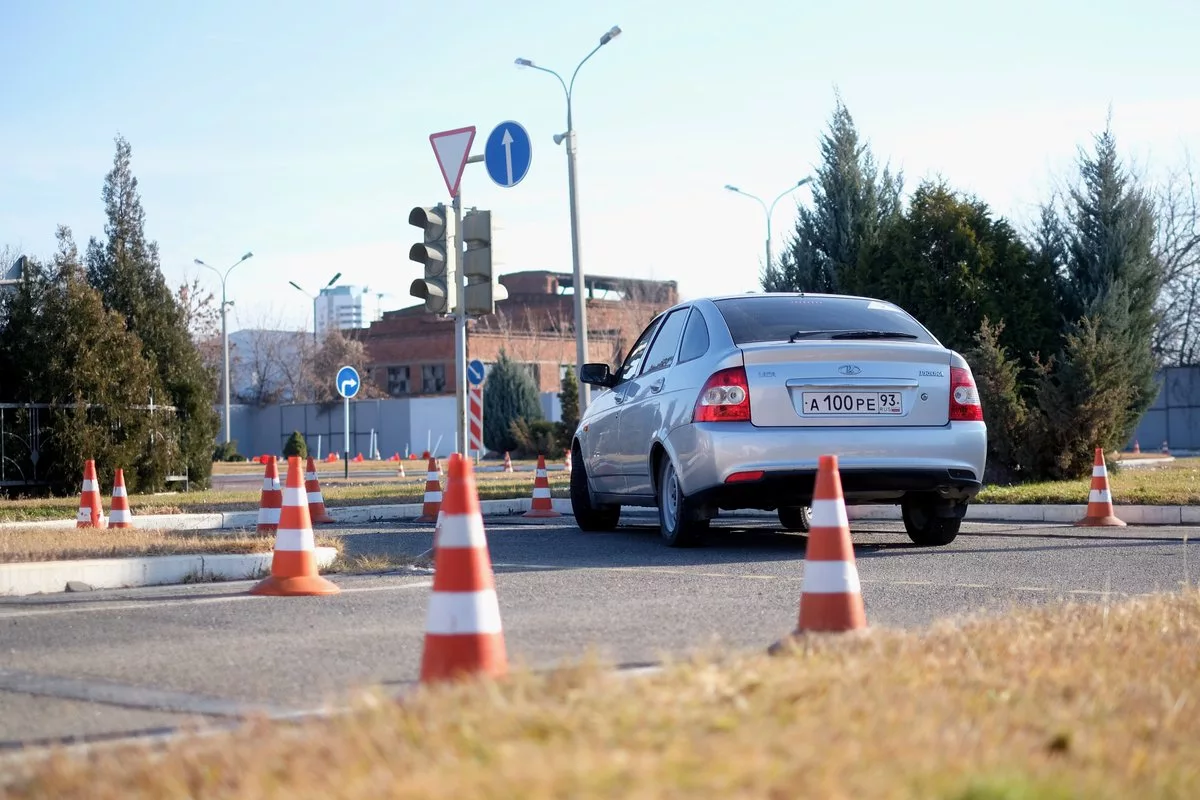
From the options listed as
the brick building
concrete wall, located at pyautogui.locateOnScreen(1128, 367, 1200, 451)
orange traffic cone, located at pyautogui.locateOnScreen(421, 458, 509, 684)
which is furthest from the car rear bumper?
Answer: the brick building

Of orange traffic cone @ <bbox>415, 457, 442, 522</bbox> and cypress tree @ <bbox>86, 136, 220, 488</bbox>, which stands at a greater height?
cypress tree @ <bbox>86, 136, 220, 488</bbox>

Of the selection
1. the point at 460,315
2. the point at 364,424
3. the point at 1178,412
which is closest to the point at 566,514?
the point at 460,315

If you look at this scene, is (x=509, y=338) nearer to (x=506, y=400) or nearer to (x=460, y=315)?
(x=506, y=400)

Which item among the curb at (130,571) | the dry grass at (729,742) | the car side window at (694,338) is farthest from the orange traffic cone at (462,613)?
the car side window at (694,338)

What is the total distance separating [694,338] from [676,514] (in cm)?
129

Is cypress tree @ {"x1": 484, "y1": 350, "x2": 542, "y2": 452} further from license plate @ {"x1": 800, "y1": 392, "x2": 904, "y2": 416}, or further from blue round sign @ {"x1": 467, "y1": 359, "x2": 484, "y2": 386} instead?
license plate @ {"x1": 800, "y1": 392, "x2": 904, "y2": 416}

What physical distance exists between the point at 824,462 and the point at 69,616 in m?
3.79

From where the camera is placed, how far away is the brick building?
245 feet

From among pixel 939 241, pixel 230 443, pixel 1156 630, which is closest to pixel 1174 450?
pixel 939 241

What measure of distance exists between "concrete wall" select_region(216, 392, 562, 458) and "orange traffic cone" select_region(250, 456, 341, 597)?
46697 mm

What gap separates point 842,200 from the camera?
982 inches

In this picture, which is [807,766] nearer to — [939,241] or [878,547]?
[878,547]

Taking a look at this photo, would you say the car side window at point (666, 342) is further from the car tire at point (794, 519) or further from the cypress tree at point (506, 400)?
the cypress tree at point (506, 400)

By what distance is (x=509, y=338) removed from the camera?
75500 mm
